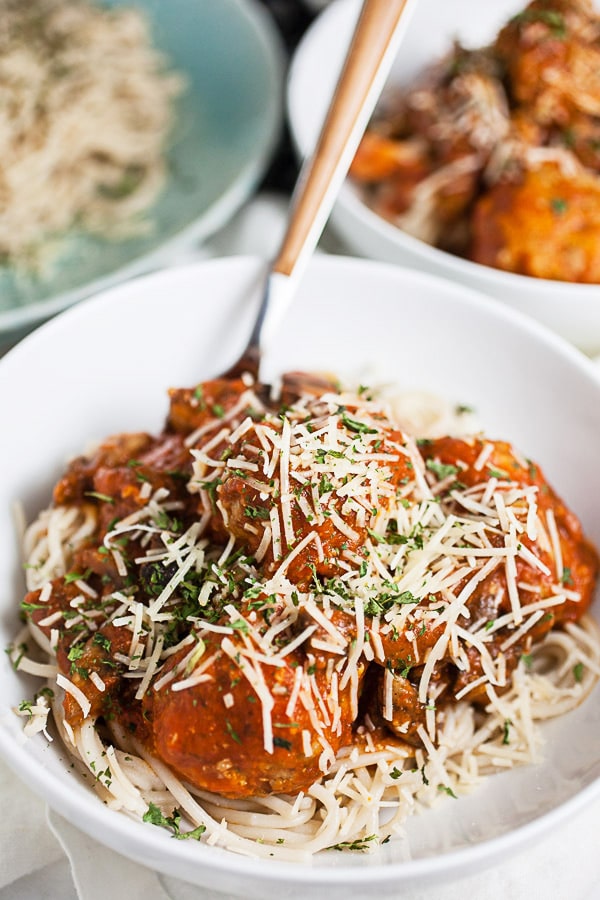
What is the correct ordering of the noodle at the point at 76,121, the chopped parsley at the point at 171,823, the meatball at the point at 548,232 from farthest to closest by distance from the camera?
1. the noodle at the point at 76,121
2. the meatball at the point at 548,232
3. the chopped parsley at the point at 171,823

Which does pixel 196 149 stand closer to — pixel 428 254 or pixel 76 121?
pixel 76 121

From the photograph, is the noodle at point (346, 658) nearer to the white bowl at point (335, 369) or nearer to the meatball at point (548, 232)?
the white bowl at point (335, 369)

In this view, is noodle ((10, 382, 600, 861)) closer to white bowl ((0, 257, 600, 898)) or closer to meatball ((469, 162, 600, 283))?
white bowl ((0, 257, 600, 898))

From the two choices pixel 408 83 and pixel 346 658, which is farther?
pixel 408 83

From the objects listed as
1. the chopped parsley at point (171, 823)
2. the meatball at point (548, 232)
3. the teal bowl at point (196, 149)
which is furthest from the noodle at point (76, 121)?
the chopped parsley at point (171, 823)

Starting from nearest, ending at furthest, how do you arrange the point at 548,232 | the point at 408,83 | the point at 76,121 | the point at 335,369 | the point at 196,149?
1. the point at 335,369
2. the point at 548,232
3. the point at 196,149
4. the point at 76,121
5. the point at 408,83

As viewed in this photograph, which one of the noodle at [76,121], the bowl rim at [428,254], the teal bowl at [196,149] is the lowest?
the noodle at [76,121]

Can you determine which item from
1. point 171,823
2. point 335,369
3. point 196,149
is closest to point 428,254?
point 335,369
